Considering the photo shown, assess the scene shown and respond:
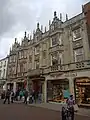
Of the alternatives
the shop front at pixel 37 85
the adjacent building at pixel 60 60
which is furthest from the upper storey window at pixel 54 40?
the shop front at pixel 37 85

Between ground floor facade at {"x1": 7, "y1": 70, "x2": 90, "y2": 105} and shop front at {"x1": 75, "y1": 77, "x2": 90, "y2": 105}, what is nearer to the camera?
shop front at {"x1": 75, "y1": 77, "x2": 90, "y2": 105}

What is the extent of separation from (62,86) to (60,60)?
401cm

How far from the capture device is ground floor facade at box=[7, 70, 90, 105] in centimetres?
2038

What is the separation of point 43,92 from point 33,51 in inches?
359

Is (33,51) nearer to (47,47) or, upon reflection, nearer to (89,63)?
(47,47)

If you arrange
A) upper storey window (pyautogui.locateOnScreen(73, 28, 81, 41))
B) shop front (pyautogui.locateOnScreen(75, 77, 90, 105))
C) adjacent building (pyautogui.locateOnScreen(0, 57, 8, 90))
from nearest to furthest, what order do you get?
shop front (pyautogui.locateOnScreen(75, 77, 90, 105)) < upper storey window (pyautogui.locateOnScreen(73, 28, 81, 41)) < adjacent building (pyautogui.locateOnScreen(0, 57, 8, 90))

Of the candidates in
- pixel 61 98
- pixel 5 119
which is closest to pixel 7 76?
pixel 61 98

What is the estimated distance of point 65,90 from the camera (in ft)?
75.5

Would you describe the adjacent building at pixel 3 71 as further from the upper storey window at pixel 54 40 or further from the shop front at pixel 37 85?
the upper storey window at pixel 54 40

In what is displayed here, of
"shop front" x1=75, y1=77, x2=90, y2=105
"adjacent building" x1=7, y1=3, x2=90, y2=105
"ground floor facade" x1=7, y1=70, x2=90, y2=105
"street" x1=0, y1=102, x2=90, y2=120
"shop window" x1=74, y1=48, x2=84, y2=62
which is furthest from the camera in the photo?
"shop window" x1=74, y1=48, x2=84, y2=62

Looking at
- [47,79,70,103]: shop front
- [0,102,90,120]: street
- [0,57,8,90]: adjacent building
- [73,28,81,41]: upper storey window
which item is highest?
[73,28,81,41]: upper storey window

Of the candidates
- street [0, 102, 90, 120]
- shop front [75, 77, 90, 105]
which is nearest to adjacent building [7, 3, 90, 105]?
shop front [75, 77, 90, 105]

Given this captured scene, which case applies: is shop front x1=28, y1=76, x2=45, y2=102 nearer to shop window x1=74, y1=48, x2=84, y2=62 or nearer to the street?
shop window x1=74, y1=48, x2=84, y2=62

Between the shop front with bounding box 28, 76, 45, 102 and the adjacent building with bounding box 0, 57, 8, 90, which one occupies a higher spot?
the adjacent building with bounding box 0, 57, 8, 90
